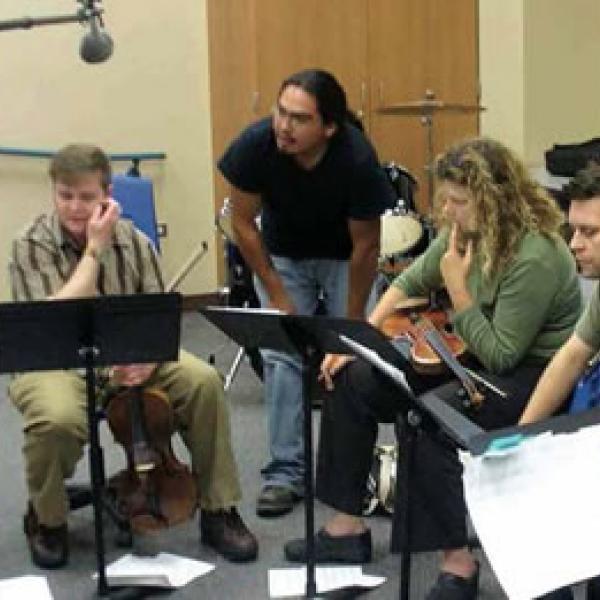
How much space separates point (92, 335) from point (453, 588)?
3.30ft

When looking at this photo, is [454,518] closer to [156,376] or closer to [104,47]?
[156,376]

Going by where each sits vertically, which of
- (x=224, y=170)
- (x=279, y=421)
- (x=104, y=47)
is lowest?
(x=279, y=421)

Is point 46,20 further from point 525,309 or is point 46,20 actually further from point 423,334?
point 525,309

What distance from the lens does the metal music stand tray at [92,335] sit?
2459mm

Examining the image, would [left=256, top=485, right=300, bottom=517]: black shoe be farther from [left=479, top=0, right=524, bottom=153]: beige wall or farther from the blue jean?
[left=479, top=0, right=524, bottom=153]: beige wall

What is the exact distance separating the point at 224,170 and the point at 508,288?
952 millimetres

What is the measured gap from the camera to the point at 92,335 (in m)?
2.54

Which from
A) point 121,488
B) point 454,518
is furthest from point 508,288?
point 121,488

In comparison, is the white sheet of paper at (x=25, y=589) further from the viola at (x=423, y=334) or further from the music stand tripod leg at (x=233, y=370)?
the music stand tripod leg at (x=233, y=370)

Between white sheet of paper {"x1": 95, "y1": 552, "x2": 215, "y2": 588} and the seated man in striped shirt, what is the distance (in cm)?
11

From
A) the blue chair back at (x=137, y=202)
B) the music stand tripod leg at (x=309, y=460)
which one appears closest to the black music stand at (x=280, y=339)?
the music stand tripod leg at (x=309, y=460)

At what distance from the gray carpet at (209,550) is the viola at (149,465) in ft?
0.49

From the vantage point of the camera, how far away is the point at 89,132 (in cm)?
580

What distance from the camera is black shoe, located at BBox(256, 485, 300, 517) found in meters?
3.24
